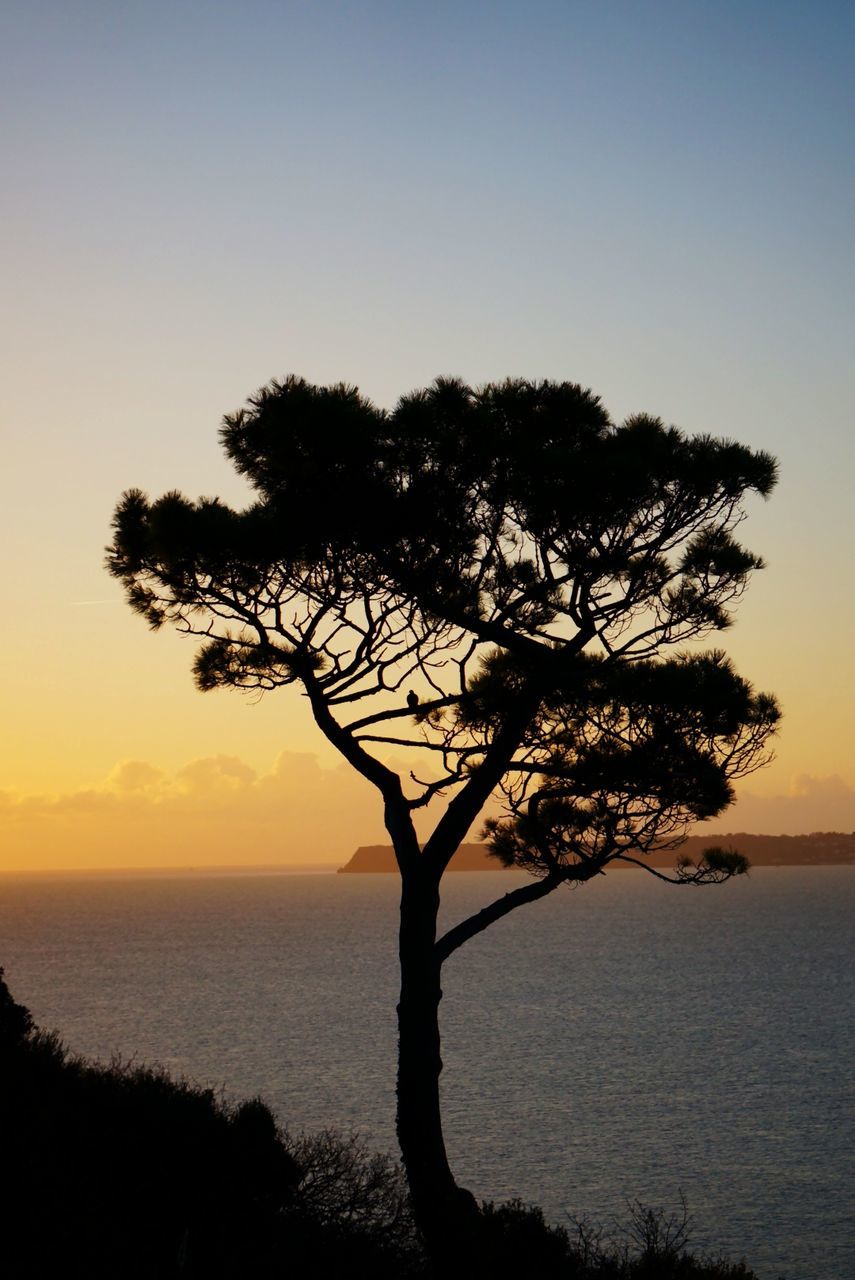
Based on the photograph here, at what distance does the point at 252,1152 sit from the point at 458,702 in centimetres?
484

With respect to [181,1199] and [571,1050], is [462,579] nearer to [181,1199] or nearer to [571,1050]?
[181,1199]

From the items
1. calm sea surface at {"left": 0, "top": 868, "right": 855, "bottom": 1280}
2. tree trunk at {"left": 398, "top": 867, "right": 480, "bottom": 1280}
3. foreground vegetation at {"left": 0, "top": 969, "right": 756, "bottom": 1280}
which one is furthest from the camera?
calm sea surface at {"left": 0, "top": 868, "right": 855, "bottom": 1280}

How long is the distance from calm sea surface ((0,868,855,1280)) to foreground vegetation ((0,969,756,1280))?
13.2 metres

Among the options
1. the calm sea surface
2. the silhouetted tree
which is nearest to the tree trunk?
the silhouetted tree

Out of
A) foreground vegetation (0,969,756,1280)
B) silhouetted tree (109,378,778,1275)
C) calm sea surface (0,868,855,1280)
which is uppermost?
silhouetted tree (109,378,778,1275)

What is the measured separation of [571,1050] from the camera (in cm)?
5022

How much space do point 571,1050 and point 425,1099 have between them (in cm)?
4108

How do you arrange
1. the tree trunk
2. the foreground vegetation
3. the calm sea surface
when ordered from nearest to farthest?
the foreground vegetation < the tree trunk < the calm sea surface

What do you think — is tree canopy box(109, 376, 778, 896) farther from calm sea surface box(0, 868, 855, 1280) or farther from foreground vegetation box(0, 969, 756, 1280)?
calm sea surface box(0, 868, 855, 1280)

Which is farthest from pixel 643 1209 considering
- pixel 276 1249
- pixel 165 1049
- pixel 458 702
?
pixel 165 1049

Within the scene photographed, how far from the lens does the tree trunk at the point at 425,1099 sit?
35.5 feet

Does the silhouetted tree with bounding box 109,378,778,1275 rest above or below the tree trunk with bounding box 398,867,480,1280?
above

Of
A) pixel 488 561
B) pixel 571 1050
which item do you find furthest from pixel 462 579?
pixel 571 1050

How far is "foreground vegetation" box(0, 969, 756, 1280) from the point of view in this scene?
8068 millimetres
